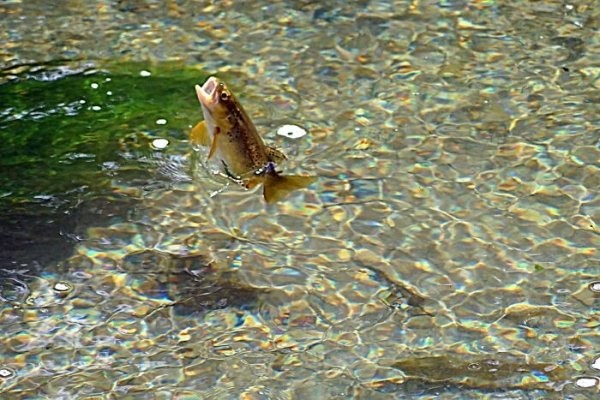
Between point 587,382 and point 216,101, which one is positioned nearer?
point 587,382

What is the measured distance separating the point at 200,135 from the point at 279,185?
0.37 metres

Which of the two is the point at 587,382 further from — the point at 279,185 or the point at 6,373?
the point at 6,373

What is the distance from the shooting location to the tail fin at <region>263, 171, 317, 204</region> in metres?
4.27

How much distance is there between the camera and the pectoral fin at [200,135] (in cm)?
433

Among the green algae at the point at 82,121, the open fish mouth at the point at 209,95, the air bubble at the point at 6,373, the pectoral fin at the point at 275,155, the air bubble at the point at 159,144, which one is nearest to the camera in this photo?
the air bubble at the point at 6,373

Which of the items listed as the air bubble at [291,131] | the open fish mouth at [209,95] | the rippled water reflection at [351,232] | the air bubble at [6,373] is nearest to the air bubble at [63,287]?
the rippled water reflection at [351,232]

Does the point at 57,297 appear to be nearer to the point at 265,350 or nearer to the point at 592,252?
the point at 265,350

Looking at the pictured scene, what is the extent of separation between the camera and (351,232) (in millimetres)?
4273

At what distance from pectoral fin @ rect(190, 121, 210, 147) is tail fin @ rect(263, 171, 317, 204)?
301mm

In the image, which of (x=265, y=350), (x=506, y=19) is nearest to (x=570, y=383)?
(x=265, y=350)

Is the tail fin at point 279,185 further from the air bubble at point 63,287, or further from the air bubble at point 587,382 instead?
the air bubble at point 587,382

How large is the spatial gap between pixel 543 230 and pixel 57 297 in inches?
72.5

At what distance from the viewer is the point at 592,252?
4094 mm

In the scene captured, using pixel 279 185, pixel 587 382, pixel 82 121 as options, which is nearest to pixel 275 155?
pixel 279 185
